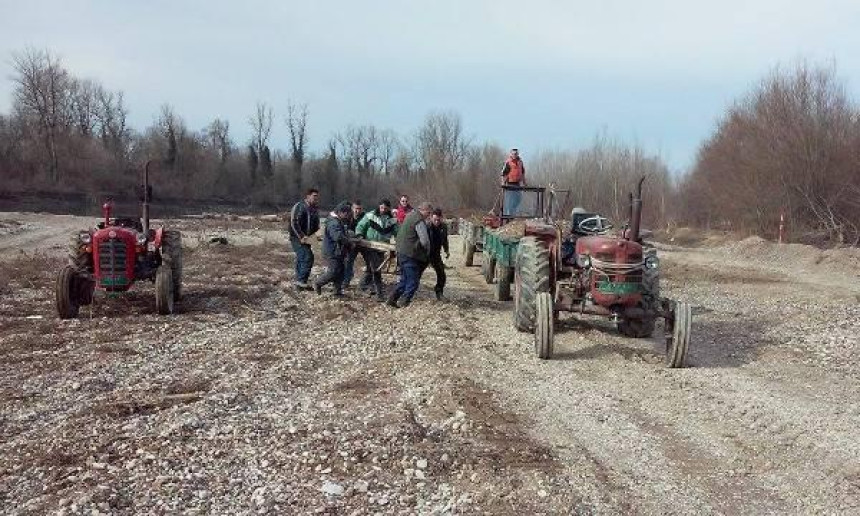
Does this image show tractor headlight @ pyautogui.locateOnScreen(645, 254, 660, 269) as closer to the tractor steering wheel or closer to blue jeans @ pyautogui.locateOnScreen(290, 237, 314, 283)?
the tractor steering wheel

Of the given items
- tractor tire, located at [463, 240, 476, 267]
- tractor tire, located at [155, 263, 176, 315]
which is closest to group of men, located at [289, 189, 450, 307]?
tractor tire, located at [155, 263, 176, 315]

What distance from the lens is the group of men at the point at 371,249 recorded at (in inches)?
416

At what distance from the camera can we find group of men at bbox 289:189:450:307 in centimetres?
1058

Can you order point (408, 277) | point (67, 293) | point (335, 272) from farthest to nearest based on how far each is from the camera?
1. point (335, 272)
2. point (408, 277)
3. point (67, 293)

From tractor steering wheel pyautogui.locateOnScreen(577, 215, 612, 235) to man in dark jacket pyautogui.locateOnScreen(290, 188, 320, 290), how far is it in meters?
4.32

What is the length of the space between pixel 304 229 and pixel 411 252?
2.17 meters

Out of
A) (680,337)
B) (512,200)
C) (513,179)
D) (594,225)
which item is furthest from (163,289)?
(513,179)

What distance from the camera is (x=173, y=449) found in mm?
4797

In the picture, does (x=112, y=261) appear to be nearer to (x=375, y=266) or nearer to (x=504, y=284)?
(x=375, y=266)

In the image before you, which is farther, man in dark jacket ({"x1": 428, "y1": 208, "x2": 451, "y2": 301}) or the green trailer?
man in dark jacket ({"x1": 428, "y1": 208, "x2": 451, "y2": 301})

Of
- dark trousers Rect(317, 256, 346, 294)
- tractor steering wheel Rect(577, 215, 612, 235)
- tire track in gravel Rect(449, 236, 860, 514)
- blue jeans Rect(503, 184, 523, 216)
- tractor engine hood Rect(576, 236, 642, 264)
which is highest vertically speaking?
blue jeans Rect(503, 184, 523, 216)

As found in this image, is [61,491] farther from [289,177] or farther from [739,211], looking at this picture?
[289,177]

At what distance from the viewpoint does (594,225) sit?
10164 millimetres

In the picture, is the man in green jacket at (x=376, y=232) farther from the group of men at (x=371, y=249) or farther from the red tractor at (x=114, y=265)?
the red tractor at (x=114, y=265)
